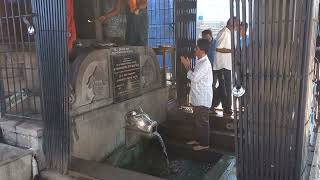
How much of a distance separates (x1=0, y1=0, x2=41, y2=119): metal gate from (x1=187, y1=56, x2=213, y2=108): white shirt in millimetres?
3104

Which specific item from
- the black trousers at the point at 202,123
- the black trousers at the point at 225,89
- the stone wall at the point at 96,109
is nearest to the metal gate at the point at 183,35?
the black trousers at the point at 225,89

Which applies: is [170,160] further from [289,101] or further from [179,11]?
[179,11]

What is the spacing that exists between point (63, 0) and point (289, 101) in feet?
10.9

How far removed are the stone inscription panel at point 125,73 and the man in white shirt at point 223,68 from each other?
80.4 inches

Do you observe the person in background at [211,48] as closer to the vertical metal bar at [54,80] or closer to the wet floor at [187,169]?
the wet floor at [187,169]

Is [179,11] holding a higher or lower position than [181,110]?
higher

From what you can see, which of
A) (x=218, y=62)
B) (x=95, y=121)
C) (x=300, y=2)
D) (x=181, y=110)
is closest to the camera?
(x=300, y=2)

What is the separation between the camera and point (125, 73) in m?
6.61

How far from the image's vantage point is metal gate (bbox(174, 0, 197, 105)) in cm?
878

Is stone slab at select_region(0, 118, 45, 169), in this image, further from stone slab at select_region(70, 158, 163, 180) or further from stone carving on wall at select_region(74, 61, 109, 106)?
stone carving on wall at select_region(74, 61, 109, 106)

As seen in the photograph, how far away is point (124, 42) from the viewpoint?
7750mm

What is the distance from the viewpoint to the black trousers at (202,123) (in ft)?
21.4

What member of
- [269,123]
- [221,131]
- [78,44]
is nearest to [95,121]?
[78,44]

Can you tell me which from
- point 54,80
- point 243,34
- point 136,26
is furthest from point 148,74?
point 243,34
